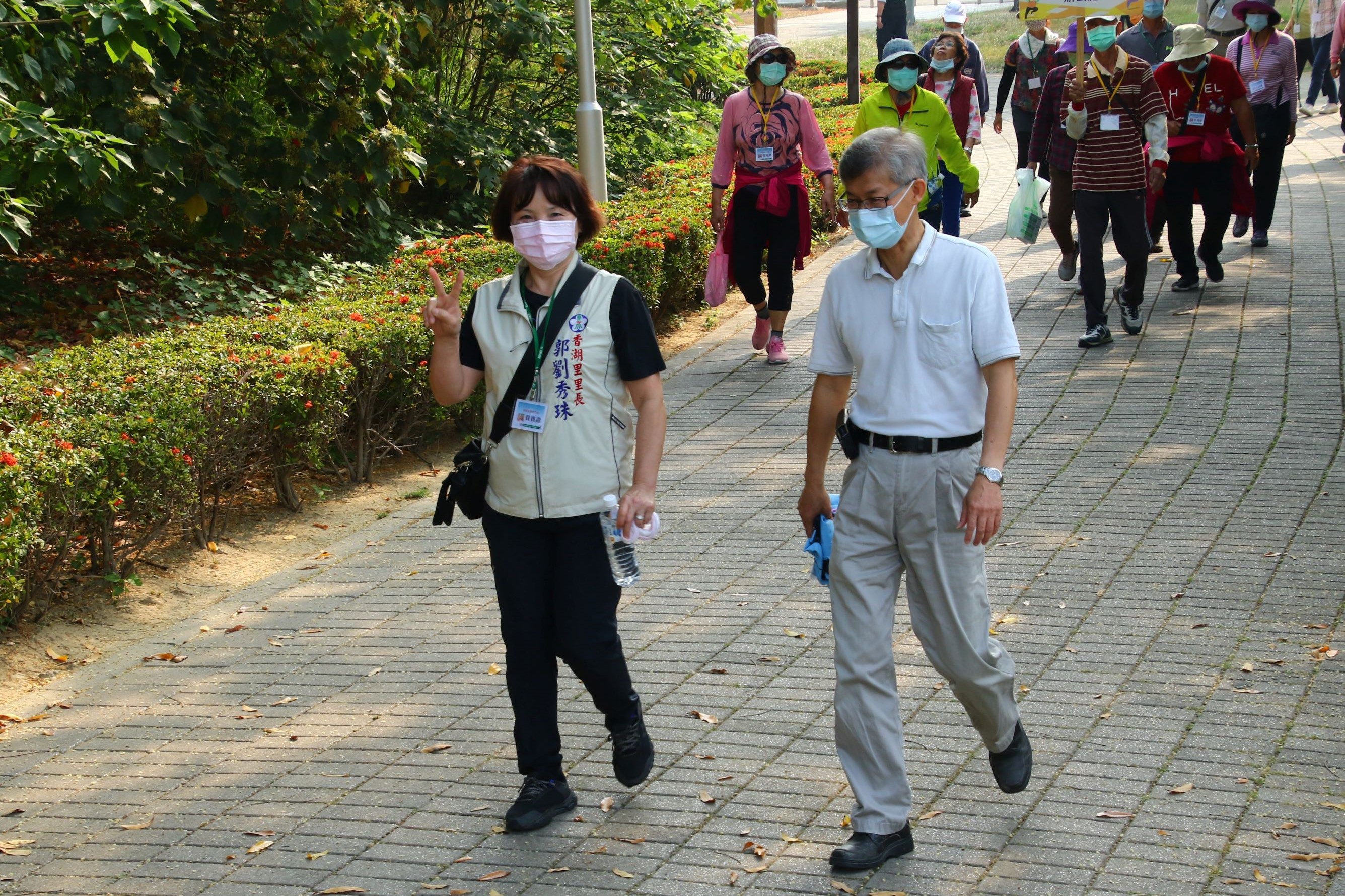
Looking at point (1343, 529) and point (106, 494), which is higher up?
point (106, 494)

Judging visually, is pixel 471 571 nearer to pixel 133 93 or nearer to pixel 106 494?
pixel 106 494

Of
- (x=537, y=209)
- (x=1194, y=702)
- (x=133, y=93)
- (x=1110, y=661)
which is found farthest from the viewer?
(x=133, y=93)

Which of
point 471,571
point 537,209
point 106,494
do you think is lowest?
point 471,571

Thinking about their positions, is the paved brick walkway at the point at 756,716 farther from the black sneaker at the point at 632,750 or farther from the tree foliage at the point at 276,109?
the tree foliage at the point at 276,109

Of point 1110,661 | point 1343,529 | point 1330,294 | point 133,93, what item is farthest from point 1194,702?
point 133,93

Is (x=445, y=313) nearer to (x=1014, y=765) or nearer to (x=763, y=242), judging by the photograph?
(x=1014, y=765)

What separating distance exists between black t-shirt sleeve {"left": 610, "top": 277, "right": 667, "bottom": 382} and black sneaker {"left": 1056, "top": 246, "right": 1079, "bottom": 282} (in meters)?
7.75

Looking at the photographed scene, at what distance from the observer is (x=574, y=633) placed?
3963 mm

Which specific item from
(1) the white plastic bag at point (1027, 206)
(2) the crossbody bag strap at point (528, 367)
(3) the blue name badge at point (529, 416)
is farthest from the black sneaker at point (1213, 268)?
(3) the blue name badge at point (529, 416)

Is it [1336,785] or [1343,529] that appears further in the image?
[1343,529]

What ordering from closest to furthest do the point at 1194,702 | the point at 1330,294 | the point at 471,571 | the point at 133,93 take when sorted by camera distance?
the point at 1194,702, the point at 471,571, the point at 133,93, the point at 1330,294

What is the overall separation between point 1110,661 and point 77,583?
4.24m

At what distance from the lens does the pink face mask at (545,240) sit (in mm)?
3879

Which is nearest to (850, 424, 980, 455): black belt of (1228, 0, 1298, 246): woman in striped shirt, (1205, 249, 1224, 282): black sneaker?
(1205, 249, 1224, 282): black sneaker
